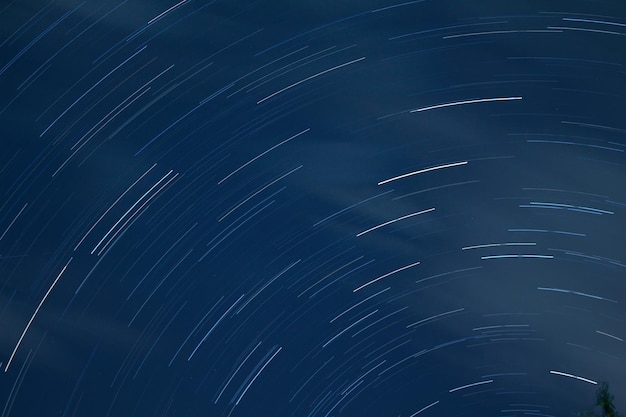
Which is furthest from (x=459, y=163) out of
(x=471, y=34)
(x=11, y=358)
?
(x=11, y=358)

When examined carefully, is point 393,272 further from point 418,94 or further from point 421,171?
point 418,94

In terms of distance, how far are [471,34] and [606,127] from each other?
4.66m

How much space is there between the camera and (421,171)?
24.0m

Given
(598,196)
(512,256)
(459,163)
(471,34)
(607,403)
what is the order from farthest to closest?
(512,256), (459,163), (598,196), (471,34), (607,403)

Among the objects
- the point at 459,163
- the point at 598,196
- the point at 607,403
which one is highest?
the point at 459,163

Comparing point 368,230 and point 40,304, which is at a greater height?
point 368,230

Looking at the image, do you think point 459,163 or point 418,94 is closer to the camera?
point 418,94

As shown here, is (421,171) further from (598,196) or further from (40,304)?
(40,304)

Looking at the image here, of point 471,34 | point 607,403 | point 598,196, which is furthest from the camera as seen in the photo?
point 598,196

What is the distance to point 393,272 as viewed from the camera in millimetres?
26531

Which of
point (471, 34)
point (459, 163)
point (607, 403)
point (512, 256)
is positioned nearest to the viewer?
point (607, 403)

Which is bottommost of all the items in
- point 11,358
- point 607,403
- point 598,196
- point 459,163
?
point 607,403

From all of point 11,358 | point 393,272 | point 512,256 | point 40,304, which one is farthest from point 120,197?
point 512,256

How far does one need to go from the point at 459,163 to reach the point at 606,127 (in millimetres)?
4401
